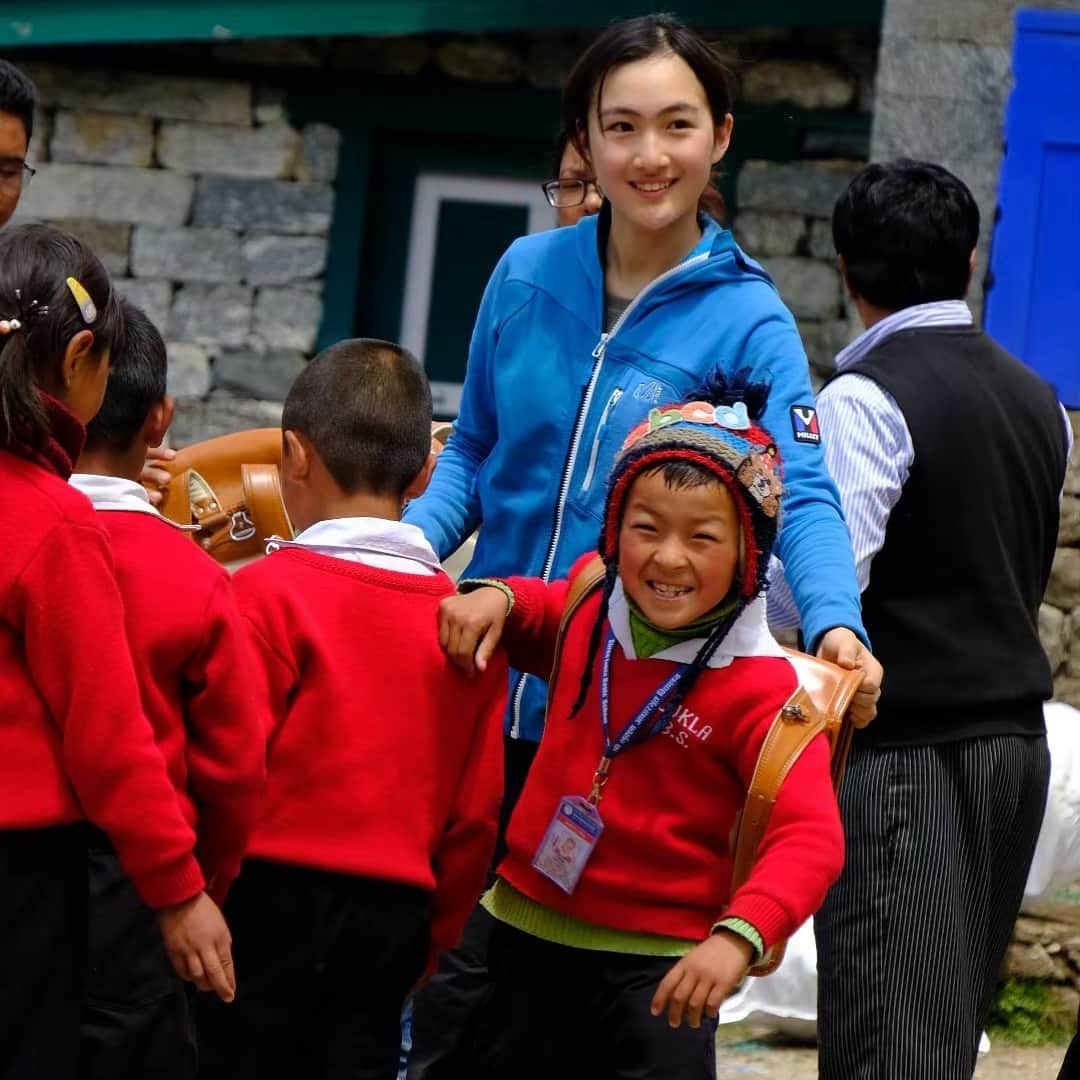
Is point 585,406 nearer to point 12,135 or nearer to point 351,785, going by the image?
point 351,785

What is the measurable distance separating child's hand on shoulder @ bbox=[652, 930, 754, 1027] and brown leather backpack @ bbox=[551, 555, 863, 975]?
0.31 ft

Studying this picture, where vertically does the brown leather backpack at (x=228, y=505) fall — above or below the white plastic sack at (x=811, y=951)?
above

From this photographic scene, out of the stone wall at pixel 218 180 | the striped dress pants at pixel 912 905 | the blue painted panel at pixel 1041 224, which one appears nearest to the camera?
the striped dress pants at pixel 912 905

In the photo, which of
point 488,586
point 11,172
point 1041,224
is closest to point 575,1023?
point 488,586

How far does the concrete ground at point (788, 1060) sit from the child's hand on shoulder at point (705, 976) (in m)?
2.56

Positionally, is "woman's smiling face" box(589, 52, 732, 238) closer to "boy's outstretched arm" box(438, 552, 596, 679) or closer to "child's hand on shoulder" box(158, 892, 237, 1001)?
"boy's outstretched arm" box(438, 552, 596, 679)

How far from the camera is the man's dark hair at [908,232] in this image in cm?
351

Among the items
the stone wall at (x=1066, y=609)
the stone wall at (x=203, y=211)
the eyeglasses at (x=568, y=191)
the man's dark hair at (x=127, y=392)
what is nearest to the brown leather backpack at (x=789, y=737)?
the man's dark hair at (x=127, y=392)

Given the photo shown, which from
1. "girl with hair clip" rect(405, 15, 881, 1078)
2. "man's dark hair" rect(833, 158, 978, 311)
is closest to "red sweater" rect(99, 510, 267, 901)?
"girl with hair clip" rect(405, 15, 881, 1078)

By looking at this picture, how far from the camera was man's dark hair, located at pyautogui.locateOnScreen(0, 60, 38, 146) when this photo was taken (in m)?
3.80

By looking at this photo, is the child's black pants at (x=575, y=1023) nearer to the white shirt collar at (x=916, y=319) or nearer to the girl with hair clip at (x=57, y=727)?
the girl with hair clip at (x=57, y=727)

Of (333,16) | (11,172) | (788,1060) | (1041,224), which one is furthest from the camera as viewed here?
(333,16)

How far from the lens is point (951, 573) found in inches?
133

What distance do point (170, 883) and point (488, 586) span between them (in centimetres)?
63
